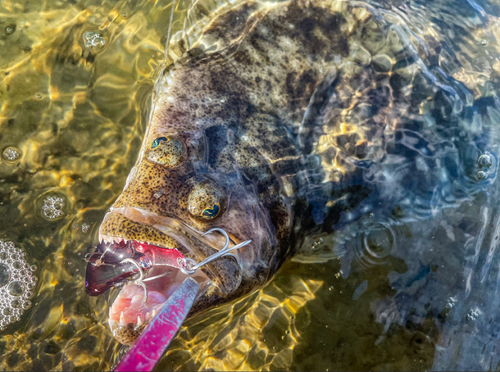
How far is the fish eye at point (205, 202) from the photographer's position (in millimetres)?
2432

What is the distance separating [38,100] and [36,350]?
93.4 inches

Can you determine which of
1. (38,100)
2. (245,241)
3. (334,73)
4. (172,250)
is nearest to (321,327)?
(245,241)

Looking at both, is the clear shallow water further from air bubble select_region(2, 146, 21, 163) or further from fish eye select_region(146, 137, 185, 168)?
fish eye select_region(146, 137, 185, 168)

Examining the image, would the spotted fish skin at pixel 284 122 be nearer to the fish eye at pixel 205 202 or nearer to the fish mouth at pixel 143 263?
the fish eye at pixel 205 202

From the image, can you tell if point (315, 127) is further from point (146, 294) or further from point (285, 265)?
point (146, 294)

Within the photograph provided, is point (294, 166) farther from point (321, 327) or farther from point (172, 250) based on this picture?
point (321, 327)

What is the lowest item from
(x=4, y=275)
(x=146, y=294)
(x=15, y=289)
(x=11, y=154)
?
(x=15, y=289)

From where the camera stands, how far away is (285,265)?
11.0ft

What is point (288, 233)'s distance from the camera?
9.86 ft

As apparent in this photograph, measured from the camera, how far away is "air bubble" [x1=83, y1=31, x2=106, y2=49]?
3.77m

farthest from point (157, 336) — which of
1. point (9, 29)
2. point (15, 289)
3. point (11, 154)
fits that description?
point (9, 29)

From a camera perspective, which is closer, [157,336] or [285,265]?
[157,336]

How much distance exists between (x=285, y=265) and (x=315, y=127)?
1272mm

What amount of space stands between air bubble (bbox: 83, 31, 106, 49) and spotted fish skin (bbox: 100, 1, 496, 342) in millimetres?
1055
